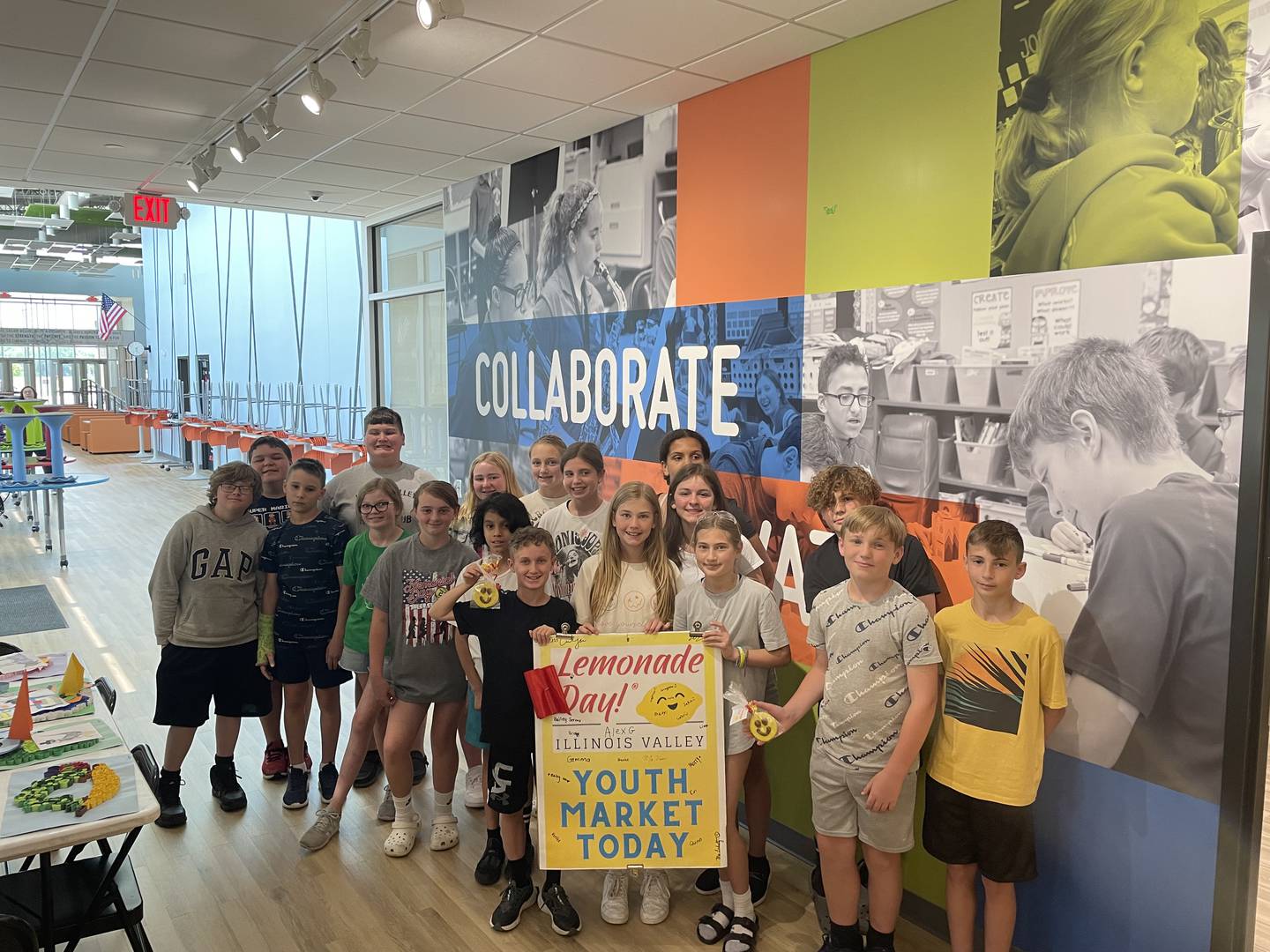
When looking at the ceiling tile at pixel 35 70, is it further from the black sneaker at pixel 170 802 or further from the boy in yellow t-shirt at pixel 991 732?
the boy in yellow t-shirt at pixel 991 732

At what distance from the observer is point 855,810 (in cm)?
261

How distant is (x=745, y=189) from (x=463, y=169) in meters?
2.38

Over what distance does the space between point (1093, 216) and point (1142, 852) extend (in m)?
1.78

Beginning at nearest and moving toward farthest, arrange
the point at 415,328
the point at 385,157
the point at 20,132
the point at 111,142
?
the point at 20,132, the point at 111,142, the point at 385,157, the point at 415,328

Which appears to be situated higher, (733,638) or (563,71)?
(563,71)

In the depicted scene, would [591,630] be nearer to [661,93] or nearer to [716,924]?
[716,924]

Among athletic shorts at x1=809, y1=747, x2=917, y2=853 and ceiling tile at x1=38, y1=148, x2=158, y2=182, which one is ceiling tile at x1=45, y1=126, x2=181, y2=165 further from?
athletic shorts at x1=809, y1=747, x2=917, y2=853

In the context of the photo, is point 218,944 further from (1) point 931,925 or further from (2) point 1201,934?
(2) point 1201,934

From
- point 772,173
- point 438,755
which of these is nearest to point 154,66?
point 772,173

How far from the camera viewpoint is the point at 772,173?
3584 millimetres

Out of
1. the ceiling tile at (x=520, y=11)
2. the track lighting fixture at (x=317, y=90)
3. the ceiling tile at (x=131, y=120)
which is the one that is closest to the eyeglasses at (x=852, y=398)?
the ceiling tile at (x=520, y=11)

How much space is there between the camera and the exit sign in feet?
19.0

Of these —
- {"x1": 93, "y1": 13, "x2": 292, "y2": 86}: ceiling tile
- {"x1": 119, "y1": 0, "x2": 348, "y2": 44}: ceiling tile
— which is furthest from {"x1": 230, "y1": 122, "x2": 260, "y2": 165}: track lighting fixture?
{"x1": 119, "y1": 0, "x2": 348, "y2": 44}: ceiling tile

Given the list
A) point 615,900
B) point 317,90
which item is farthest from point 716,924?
point 317,90
